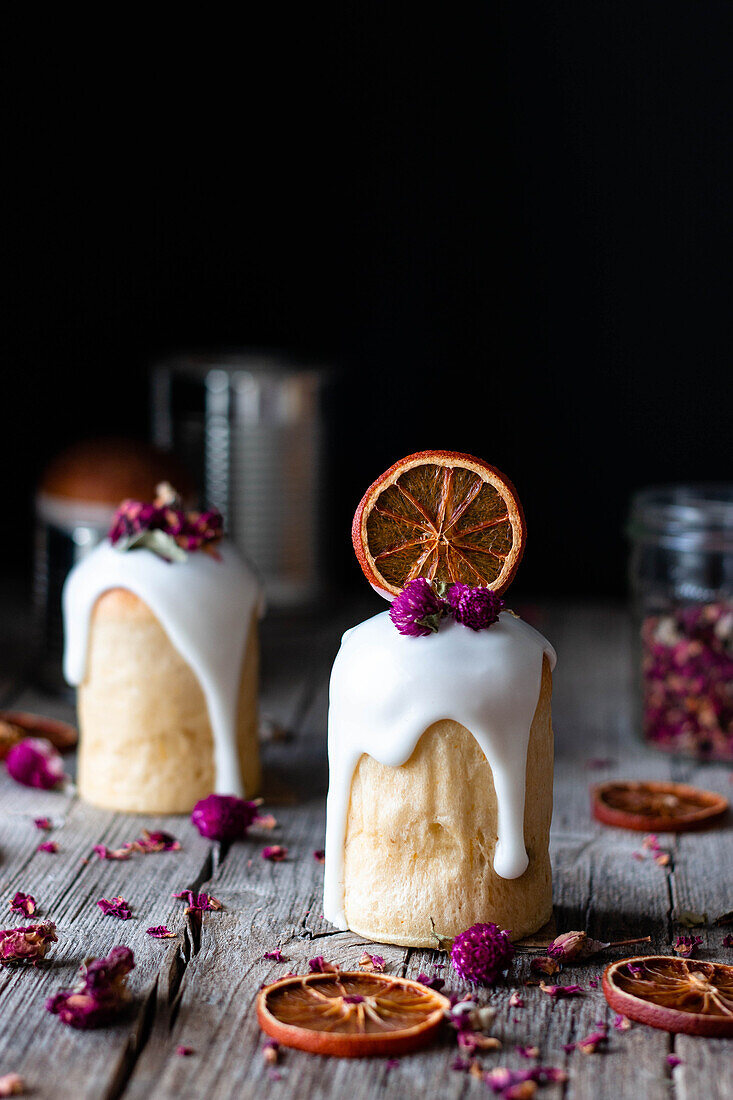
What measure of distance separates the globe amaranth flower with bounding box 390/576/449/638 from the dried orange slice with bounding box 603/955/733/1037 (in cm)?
37

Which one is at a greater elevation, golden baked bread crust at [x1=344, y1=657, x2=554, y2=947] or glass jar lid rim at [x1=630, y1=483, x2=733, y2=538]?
glass jar lid rim at [x1=630, y1=483, x2=733, y2=538]

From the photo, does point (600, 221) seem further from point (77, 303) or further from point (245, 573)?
point (245, 573)

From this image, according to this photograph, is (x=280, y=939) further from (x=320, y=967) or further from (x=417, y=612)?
(x=417, y=612)

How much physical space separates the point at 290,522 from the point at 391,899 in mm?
1501

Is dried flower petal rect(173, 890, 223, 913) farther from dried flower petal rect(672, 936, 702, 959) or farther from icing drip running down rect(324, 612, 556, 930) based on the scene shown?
dried flower petal rect(672, 936, 702, 959)

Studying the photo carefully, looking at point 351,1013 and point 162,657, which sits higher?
point 162,657

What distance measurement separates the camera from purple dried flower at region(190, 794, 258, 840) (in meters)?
1.56

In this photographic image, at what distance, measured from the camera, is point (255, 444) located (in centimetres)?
268

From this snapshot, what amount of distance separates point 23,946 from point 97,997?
0.50 feet

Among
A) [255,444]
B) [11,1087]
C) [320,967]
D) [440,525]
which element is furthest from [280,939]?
[255,444]

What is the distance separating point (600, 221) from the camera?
275 cm

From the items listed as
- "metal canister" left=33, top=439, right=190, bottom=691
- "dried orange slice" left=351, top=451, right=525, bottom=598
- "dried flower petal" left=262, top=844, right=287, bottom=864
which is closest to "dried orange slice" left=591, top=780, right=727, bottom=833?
"dried flower petal" left=262, top=844, right=287, bottom=864

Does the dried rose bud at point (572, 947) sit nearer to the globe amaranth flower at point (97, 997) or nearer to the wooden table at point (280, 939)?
the wooden table at point (280, 939)

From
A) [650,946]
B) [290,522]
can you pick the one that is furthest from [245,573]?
[290,522]
